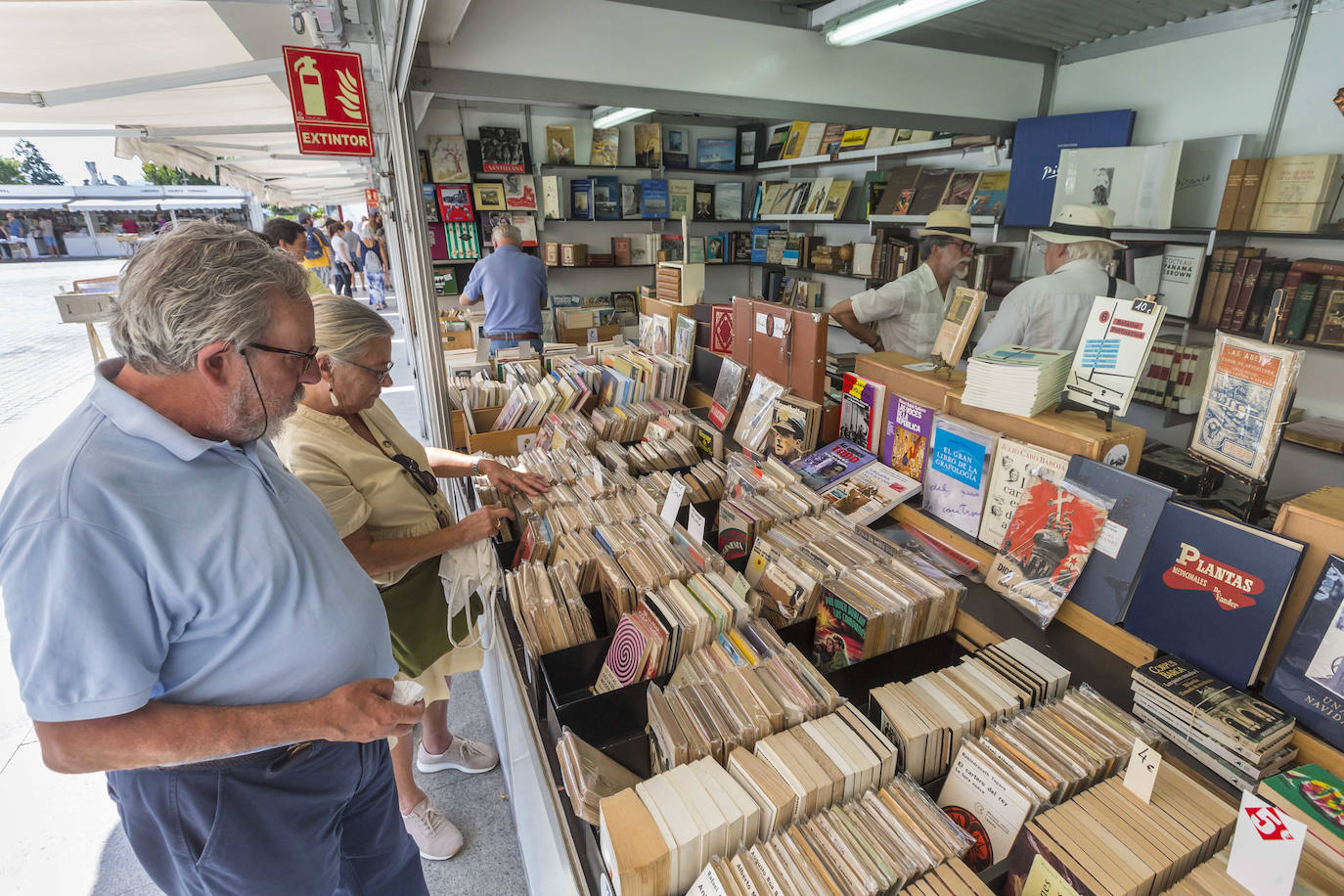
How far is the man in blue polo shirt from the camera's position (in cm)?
83

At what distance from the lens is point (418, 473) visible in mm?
1832

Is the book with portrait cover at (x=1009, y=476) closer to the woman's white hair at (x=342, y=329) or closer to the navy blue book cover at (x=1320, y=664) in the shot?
the navy blue book cover at (x=1320, y=664)

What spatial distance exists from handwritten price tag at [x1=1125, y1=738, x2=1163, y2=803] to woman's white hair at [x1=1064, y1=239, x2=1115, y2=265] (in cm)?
250

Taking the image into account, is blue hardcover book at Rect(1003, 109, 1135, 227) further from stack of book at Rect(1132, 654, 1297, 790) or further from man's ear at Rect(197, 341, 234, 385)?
man's ear at Rect(197, 341, 234, 385)

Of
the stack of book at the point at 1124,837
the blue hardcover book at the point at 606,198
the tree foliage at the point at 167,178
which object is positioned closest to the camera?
the stack of book at the point at 1124,837

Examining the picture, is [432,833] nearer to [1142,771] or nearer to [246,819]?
[246,819]

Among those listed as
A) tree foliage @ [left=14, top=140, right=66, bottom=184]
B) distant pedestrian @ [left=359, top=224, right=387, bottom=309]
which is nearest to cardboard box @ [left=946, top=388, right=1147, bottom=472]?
distant pedestrian @ [left=359, top=224, right=387, bottom=309]

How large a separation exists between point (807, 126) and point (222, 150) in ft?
22.5

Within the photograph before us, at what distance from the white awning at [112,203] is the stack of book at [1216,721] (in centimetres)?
3204

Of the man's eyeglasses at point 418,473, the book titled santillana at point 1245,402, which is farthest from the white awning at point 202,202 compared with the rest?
the book titled santillana at point 1245,402

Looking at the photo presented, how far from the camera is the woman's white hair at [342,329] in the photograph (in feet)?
5.08

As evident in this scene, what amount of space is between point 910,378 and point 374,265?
1277 centimetres

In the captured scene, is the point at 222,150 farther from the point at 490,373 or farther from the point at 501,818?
the point at 501,818

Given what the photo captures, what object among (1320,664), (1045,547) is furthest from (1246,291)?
(1320,664)
